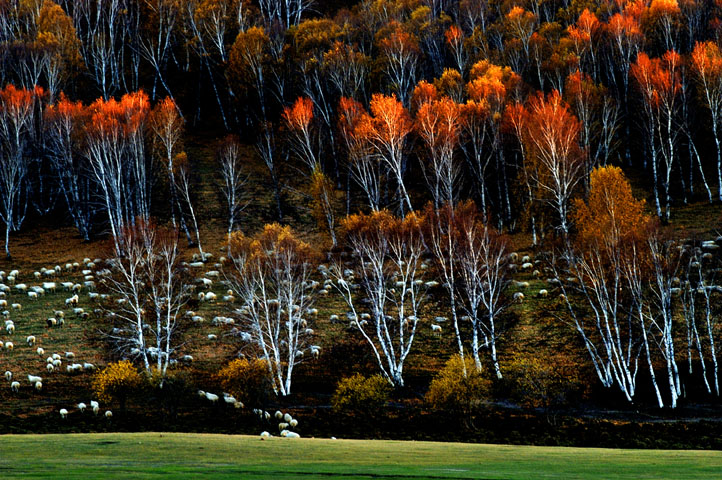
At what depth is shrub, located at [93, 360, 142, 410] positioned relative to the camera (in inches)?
1558

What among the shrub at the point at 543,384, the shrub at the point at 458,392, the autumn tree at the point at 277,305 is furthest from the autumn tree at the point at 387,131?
the shrub at the point at 458,392

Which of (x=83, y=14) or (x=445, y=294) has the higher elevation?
(x=83, y=14)

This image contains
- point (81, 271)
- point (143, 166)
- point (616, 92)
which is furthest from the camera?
point (616, 92)

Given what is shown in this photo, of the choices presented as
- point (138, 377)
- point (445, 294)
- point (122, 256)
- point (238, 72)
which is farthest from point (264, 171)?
point (138, 377)

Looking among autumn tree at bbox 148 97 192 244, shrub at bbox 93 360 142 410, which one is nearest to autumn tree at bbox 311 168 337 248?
autumn tree at bbox 148 97 192 244

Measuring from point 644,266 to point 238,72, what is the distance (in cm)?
6517

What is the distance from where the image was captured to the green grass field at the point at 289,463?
14.0 metres

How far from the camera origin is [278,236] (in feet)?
168

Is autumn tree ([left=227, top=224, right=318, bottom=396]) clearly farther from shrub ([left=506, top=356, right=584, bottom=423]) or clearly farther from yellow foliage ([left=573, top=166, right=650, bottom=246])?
yellow foliage ([left=573, top=166, right=650, bottom=246])

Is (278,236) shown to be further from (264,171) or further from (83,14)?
(83,14)

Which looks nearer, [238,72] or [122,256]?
[122,256]

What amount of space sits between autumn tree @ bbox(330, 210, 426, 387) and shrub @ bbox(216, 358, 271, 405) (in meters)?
7.18

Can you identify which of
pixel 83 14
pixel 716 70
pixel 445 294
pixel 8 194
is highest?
pixel 83 14

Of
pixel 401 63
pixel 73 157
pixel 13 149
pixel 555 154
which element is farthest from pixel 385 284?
pixel 13 149
